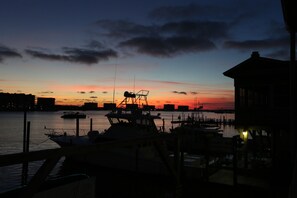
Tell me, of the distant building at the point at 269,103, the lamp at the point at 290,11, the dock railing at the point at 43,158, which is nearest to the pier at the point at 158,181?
the dock railing at the point at 43,158

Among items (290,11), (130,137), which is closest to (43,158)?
(290,11)

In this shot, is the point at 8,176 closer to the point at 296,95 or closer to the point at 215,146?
the point at 215,146

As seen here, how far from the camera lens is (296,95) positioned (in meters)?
8.67

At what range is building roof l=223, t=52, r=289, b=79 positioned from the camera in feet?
54.1

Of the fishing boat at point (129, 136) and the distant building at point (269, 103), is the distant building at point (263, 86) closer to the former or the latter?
the distant building at point (269, 103)

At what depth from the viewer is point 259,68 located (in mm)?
17188

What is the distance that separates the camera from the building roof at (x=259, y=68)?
1650 cm

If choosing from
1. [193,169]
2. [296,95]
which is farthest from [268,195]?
[193,169]

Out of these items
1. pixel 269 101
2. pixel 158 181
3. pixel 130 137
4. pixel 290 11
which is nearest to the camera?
pixel 290 11

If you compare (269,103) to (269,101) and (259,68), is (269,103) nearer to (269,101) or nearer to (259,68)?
(269,101)

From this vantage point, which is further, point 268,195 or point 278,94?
point 278,94

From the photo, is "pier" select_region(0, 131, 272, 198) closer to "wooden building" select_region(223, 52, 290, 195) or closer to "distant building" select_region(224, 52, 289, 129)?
"wooden building" select_region(223, 52, 290, 195)

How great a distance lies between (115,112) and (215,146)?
35.6 feet

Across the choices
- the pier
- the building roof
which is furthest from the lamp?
the building roof
